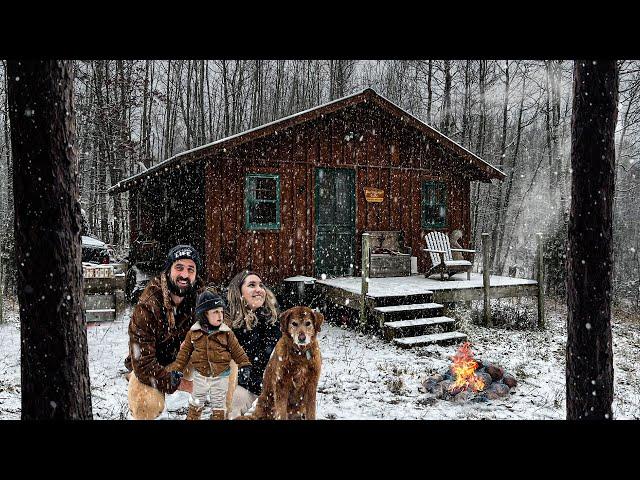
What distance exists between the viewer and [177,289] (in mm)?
3768

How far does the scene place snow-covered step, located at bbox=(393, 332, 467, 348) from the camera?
7856 mm

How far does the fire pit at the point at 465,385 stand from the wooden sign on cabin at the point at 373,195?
586 centimetres

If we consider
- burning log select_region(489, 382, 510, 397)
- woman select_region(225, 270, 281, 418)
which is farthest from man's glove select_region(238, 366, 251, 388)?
burning log select_region(489, 382, 510, 397)

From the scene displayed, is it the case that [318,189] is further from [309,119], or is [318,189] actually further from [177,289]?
[177,289]

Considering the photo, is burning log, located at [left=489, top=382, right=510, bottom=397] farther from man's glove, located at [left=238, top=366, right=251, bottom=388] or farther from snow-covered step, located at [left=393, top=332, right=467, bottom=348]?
man's glove, located at [left=238, top=366, right=251, bottom=388]

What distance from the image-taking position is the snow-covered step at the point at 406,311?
27.4 ft

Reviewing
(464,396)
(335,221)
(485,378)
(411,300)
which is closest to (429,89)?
(335,221)

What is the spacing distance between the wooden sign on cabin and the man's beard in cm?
790

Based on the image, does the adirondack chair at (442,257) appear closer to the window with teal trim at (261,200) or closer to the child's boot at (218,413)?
the window with teal trim at (261,200)

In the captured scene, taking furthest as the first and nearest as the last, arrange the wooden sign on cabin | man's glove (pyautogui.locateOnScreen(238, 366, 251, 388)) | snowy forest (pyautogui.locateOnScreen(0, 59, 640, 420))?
the wooden sign on cabin < snowy forest (pyautogui.locateOnScreen(0, 59, 640, 420)) < man's glove (pyautogui.locateOnScreen(238, 366, 251, 388))

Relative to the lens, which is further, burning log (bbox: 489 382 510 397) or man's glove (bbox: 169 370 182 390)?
burning log (bbox: 489 382 510 397)
